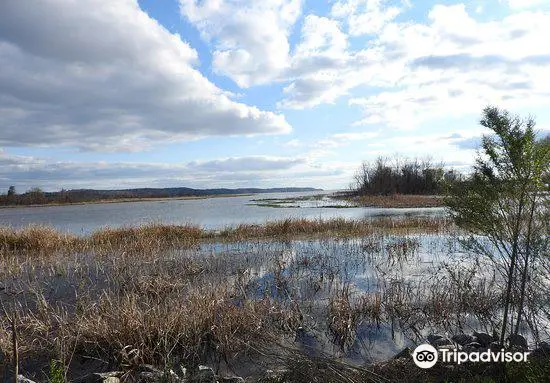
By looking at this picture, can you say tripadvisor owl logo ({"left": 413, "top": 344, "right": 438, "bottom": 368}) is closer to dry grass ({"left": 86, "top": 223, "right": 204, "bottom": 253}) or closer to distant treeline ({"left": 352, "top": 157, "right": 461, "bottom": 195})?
dry grass ({"left": 86, "top": 223, "right": 204, "bottom": 253})

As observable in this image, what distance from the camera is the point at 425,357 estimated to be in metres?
6.00

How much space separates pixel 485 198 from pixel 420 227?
17517mm

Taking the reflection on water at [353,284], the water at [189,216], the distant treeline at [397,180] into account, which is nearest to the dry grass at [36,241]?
the water at [189,216]

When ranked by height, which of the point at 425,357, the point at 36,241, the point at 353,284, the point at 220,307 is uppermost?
the point at 36,241

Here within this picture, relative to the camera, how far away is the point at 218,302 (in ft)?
26.9

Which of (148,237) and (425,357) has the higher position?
(148,237)

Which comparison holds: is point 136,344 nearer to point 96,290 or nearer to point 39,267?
point 96,290

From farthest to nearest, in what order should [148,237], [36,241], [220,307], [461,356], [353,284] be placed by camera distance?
[148,237]
[36,241]
[353,284]
[220,307]
[461,356]

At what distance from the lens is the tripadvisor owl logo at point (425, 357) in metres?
5.79

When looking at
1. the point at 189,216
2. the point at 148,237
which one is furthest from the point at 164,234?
the point at 189,216

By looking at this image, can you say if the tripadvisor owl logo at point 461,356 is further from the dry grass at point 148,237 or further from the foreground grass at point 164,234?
the dry grass at point 148,237

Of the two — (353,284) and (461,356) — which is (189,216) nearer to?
(353,284)

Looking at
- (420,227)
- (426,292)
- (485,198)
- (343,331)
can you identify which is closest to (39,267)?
(343,331)

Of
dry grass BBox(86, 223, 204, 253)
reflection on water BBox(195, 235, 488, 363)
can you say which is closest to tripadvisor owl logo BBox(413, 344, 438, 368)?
reflection on water BBox(195, 235, 488, 363)
